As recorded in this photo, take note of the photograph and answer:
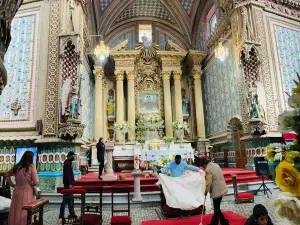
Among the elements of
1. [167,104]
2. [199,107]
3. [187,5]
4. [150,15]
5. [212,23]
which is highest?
[150,15]

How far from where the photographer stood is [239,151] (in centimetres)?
1114

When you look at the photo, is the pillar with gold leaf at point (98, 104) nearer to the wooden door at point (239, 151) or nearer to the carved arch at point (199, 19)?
the carved arch at point (199, 19)

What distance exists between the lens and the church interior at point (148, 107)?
506 centimetres

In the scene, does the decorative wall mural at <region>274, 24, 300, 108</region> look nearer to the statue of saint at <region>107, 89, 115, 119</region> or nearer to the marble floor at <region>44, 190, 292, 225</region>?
the marble floor at <region>44, 190, 292, 225</region>

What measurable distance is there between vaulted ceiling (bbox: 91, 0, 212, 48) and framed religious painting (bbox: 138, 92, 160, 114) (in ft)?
16.6

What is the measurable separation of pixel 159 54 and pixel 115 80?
10.9 feet

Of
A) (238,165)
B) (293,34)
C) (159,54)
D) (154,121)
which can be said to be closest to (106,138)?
(154,121)

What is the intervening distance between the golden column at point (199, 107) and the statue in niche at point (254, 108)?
564cm

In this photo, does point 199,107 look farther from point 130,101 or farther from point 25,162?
point 25,162

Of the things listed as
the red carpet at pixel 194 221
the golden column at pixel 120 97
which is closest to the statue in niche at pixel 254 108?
the red carpet at pixel 194 221

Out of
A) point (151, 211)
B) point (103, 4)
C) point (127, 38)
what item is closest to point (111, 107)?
point (127, 38)

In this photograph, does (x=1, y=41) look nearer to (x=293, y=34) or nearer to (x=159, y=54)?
(x=293, y=34)

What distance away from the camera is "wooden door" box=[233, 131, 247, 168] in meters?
10.7

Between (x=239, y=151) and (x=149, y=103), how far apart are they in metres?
6.65
